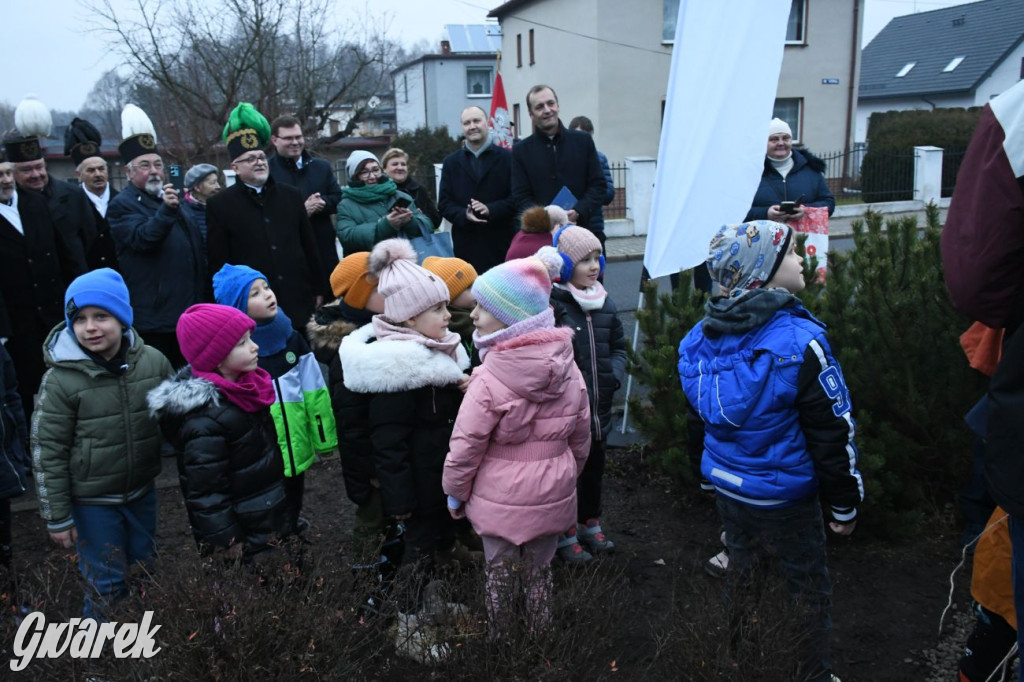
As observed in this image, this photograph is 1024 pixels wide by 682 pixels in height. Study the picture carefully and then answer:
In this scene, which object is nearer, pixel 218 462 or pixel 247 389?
pixel 218 462

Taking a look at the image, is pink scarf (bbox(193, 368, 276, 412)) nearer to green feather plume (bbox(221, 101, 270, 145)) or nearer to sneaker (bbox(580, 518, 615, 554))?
sneaker (bbox(580, 518, 615, 554))

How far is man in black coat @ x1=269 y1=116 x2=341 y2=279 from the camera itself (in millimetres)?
6488

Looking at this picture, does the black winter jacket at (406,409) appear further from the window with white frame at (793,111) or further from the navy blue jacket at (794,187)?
the window with white frame at (793,111)

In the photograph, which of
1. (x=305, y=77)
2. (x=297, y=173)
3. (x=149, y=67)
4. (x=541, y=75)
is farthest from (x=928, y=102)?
(x=297, y=173)

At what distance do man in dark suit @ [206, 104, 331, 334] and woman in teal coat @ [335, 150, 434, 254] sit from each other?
0.35m

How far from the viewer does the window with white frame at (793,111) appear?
2795 cm

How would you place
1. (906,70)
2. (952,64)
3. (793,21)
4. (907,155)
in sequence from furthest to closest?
(906,70)
(952,64)
(793,21)
(907,155)

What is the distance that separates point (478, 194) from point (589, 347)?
3100 mm

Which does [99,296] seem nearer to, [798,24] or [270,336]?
[270,336]

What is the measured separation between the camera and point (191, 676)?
2229 millimetres

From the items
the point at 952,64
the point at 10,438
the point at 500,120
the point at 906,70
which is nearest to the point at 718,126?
the point at 10,438

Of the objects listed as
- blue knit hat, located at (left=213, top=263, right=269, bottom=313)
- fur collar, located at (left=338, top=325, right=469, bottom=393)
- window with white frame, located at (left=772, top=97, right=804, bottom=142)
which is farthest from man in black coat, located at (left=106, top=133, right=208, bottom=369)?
window with white frame, located at (left=772, top=97, right=804, bottom=142)

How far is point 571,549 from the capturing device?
13.3 ft

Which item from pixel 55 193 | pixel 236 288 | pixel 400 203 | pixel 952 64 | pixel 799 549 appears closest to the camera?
pixel 799 549
